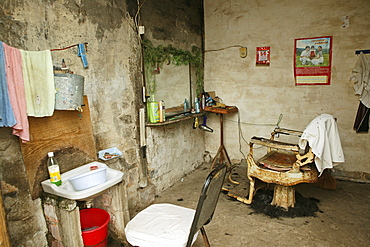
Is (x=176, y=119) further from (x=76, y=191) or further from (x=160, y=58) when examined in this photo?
(x=76, y=191)

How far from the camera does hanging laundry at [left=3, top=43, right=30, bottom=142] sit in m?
1.58

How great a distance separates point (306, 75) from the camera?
3.64m

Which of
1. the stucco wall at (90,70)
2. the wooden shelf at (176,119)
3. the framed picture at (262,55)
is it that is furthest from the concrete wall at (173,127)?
the framed picture at (262,55)

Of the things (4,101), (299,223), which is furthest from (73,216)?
(299,223)

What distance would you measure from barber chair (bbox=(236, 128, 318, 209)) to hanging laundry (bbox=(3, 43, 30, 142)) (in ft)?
7.20

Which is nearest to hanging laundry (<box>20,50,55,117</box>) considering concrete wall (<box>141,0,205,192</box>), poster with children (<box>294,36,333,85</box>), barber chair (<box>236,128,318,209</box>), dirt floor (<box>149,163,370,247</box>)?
concrete wall (<box>141,0,205,192</box>)

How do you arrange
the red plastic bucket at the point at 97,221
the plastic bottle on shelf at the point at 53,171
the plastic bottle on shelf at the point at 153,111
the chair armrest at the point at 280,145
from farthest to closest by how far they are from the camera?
1. the plastic bottle on shelf at the point at 153,111
2. the chair armrest at the point at 280,145
3. the red plastic bucket at the point at 97,221
4. the plastic bottle on shelf at the point at 53,171

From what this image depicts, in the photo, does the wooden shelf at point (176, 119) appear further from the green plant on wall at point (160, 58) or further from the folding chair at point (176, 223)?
the folding chair at point (176, 223)

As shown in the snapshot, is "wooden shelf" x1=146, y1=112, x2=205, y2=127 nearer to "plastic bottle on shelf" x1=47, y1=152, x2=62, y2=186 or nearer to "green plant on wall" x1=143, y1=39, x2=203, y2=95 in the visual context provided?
"green plant on wall" x1=143, y1=39, x2=203, y2=95

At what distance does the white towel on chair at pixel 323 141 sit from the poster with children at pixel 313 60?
4.26 feet

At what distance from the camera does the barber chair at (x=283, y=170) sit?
2525 mm

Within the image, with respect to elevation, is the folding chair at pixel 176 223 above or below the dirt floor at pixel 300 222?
above

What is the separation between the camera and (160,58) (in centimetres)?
326

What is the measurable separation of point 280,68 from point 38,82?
3.31m
